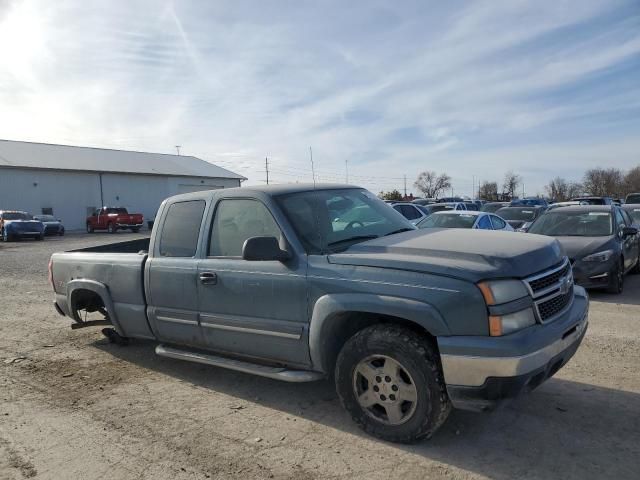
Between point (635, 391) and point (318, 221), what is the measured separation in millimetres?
3069

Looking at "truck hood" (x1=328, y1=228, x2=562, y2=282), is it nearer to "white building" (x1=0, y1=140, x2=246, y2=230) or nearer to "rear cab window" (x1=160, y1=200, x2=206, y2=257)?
"rear cab window" (x1=160, y1=200, x2=206, y2=257)

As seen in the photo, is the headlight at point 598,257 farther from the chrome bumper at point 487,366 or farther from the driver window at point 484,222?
the chrome bumper at point 487,366

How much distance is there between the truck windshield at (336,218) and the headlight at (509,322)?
1.33 metres

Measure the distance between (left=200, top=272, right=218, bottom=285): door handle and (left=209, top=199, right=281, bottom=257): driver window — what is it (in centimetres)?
19

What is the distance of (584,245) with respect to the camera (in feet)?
28.4

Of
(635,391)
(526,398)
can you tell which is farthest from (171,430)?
(635,391)

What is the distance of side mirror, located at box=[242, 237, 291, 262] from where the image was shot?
3.84m

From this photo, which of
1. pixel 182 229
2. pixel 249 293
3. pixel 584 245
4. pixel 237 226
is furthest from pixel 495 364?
pixel 584 245

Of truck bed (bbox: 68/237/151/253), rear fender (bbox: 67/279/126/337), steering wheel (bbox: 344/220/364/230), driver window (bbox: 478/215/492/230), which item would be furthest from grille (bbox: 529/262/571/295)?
driver window (bbox: 478/215/492/230)

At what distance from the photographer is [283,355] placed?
4.14 metres

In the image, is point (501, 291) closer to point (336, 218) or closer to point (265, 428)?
point (336, 218)

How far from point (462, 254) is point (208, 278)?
7.33ft

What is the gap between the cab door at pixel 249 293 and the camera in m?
4.00

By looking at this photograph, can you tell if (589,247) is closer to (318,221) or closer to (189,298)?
(318,221)
